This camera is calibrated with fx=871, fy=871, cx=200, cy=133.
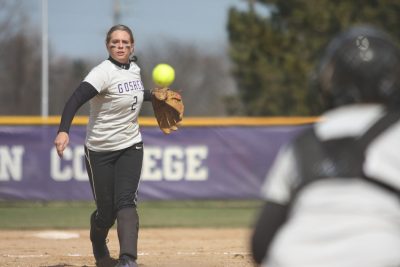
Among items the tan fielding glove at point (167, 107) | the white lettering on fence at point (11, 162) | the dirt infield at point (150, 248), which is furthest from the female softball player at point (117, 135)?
the white lettering on fence at point (11, 162)

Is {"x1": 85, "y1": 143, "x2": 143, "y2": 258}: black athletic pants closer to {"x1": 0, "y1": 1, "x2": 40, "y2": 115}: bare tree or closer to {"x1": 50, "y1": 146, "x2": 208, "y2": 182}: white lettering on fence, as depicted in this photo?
{"x1": 50, "y1": 146, "x2": 208, "y2": 182}: white lettering on fence

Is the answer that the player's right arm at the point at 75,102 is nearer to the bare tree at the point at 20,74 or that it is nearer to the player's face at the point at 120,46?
the player's face at the point at 120,46

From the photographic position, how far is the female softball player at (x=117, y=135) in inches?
247

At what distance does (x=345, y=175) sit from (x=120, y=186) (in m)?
4.31

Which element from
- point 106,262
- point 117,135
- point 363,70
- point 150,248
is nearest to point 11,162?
point 150,248

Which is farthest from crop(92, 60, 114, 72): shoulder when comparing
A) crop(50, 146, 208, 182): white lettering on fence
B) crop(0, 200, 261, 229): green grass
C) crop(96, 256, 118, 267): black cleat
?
crop(50, 146, 208, 182): white lettering on fence

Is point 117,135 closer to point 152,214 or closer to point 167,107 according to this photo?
point 167,107

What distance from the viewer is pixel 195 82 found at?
49000mm

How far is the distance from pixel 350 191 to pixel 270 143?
12.2 meters

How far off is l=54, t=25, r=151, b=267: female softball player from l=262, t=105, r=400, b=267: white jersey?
417 cm

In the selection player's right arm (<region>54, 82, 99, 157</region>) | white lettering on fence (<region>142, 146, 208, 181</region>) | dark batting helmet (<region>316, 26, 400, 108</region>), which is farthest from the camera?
white lettering on fence (<region>142, 146, 208, 181</region>)

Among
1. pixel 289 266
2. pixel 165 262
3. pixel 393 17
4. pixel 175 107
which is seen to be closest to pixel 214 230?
pixel 165 262

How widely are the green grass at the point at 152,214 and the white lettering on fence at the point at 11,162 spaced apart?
17.6 inches

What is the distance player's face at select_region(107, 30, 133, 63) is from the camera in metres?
6.26
